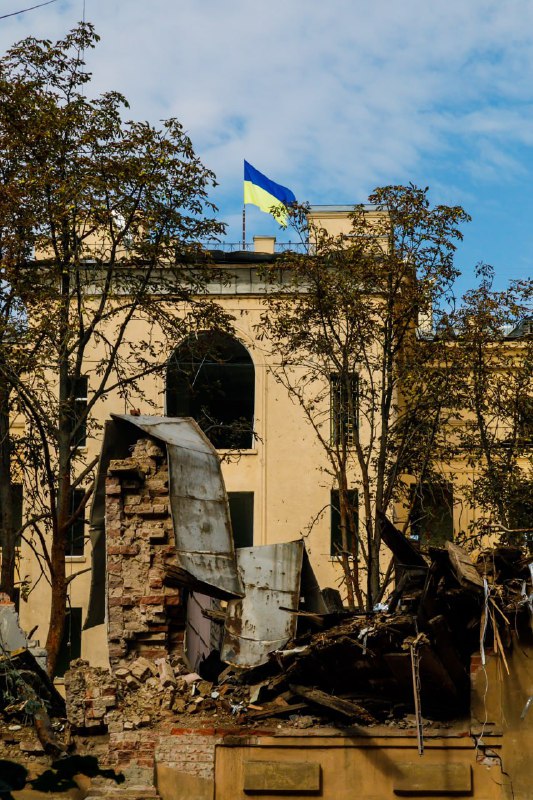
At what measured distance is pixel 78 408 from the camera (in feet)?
76.4

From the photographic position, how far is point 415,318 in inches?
822

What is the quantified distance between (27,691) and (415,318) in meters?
10.5

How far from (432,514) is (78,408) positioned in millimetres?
6748

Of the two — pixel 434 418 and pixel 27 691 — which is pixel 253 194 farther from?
pixel 27 691

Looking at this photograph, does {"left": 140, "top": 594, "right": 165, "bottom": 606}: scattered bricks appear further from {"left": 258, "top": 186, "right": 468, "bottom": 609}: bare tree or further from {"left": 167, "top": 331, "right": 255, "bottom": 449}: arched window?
{"left": 167, "top": 331, "right": 255, "bottom": 449}: arched window

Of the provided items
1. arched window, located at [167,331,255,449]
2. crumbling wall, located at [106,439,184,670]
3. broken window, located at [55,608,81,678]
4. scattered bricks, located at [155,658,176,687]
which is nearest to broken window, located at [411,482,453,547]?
arched window, located at [167,331,255,449]

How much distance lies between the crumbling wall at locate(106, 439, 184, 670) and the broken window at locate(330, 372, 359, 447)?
7.46 meters

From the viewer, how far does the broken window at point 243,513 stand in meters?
29.2

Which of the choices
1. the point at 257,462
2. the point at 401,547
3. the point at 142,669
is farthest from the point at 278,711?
the point at 257,462

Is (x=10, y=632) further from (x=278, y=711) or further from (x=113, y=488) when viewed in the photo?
(x=278, y=711)

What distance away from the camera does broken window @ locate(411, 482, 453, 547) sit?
21.4 metres

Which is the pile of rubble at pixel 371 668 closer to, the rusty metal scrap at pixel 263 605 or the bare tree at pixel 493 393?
the rusty metal scrap at pixel 263 605

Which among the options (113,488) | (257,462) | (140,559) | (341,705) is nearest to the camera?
(341,705)

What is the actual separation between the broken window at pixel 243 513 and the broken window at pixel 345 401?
23.1 ft
